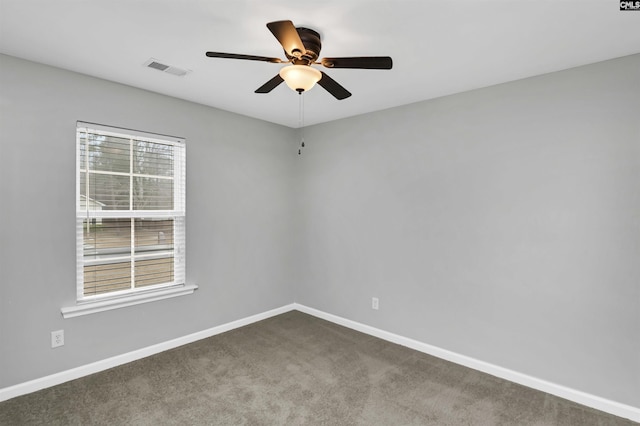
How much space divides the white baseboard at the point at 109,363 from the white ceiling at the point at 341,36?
2427mm

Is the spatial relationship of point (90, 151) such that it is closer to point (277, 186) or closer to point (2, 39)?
point (2, 39)

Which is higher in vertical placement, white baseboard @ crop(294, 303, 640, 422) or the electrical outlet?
the electrical outlet

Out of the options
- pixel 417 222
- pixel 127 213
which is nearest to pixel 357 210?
pixel 417 222

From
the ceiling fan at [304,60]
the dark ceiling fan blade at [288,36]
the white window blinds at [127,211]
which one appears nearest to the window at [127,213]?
the white window blinds at [127,211]

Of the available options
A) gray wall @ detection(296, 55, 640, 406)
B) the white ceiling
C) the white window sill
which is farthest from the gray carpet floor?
the white ceiling

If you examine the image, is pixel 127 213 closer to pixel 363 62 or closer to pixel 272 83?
pixel 272 83

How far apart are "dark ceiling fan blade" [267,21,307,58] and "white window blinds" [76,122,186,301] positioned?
200cm

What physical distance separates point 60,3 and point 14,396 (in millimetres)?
2692

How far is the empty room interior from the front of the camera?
2.08 meters

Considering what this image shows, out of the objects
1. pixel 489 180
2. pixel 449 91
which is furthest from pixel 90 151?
pixel 489 180

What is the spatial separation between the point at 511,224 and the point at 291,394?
2259mm

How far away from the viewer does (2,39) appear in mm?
2174

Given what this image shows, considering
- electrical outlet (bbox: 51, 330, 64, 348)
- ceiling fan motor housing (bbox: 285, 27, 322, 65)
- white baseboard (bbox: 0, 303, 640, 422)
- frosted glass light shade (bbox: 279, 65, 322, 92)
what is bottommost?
white baseboard (bbox: 0, 303, 640, 422)

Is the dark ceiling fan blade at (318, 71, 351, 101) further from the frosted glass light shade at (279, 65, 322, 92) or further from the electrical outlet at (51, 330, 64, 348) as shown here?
the electrical outlet at (51, 330, 64, 348)
